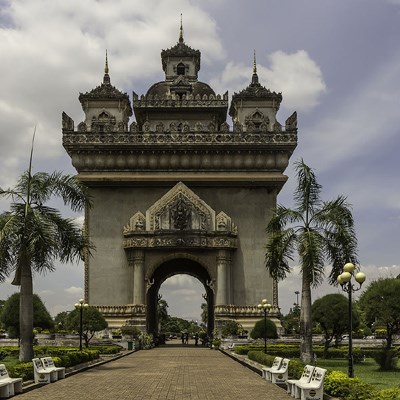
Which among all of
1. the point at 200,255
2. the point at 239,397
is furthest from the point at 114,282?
the point at 239,397

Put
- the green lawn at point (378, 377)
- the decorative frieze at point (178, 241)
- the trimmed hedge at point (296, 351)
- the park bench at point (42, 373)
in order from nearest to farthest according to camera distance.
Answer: the park bench at point (42, 373) < the green lawn at point (378, 377) < the trimmed hedge at point (296, 351) < the decorative frieze at point (178, 241)

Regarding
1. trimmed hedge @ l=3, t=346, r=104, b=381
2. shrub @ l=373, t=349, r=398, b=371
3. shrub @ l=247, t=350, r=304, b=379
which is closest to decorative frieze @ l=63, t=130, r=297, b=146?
trimmed hedge @ l=3, t=346, r=104, b=381

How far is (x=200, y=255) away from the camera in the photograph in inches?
1804

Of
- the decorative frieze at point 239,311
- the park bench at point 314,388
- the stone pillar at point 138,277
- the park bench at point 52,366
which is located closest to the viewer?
the park bench at point 314,388

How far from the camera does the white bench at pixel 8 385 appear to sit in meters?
15.1

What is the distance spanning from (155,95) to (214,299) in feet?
56.3

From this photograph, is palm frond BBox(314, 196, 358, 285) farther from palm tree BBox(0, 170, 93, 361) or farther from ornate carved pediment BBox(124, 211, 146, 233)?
ornate carved pediment BBox(124, 211, 146, 233)

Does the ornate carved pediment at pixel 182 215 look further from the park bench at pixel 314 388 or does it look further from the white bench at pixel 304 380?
the park bench at pixel 314 388

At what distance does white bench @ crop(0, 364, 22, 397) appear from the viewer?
595 inches

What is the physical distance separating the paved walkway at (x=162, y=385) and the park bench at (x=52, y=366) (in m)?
0.32

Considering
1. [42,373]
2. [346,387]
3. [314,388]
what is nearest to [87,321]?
[42,373]

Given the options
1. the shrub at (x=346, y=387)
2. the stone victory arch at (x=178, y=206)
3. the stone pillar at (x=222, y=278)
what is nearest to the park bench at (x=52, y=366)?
the shrub at (x=346, y=387)

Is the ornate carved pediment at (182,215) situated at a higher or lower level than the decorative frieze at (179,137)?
lower

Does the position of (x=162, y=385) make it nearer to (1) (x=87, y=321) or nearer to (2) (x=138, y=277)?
(1) (x=87, y=321)
